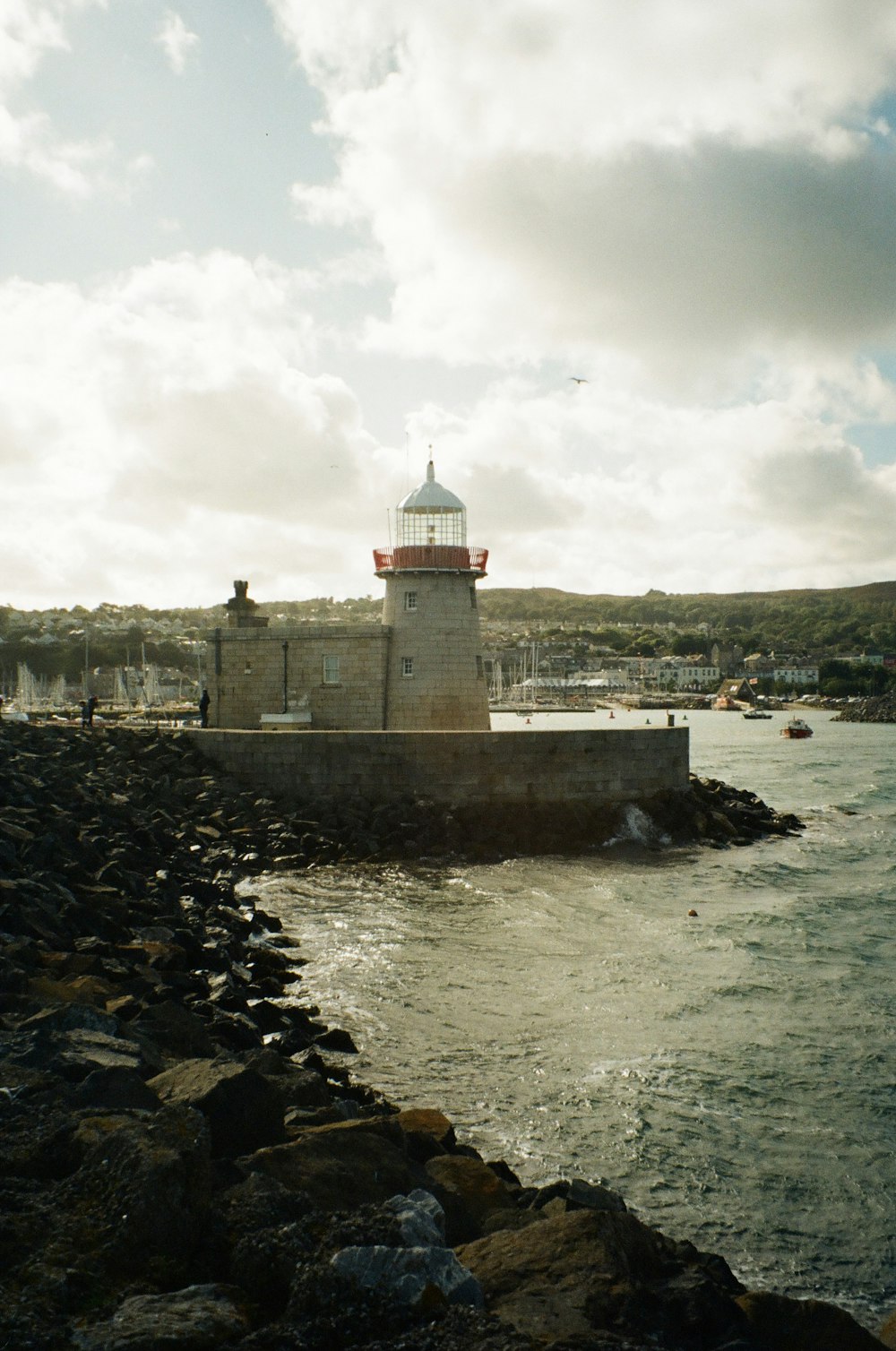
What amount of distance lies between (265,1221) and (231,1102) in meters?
0.98

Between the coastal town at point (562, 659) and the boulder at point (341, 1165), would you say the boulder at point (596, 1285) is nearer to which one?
the boulder at point (341, 1165)

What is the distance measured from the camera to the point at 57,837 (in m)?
12.0

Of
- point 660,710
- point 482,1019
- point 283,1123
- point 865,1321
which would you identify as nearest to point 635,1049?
point 482,1019

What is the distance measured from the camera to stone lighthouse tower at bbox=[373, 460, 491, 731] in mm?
21328

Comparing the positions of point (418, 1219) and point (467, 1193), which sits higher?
point (418, 1219)

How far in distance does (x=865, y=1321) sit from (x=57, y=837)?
357 inches

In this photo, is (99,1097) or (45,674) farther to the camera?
(45,674)

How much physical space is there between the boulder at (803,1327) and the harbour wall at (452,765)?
13.8 m

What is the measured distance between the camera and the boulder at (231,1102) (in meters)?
4.99

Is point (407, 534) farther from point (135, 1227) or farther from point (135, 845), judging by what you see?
point (135, 1227)

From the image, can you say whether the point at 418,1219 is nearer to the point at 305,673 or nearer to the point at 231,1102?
the point at 231,1102

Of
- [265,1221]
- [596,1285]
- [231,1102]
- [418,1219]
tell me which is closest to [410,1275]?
[418,1219]

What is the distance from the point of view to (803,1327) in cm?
458

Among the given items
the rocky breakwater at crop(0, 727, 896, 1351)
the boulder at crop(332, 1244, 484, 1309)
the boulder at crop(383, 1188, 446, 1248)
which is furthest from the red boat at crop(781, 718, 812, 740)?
the boulder at crop(332, 1244, 484, 1309)
